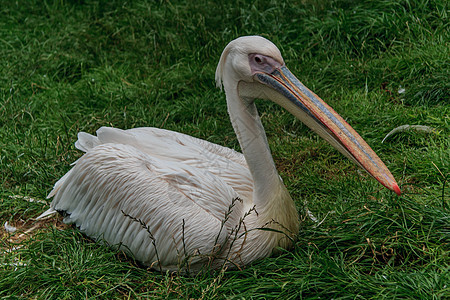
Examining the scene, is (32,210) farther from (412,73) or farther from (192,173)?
(412,73)

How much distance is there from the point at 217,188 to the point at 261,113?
6.56 feet

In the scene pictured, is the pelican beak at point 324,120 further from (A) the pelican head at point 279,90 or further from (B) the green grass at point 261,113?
(B) the green grass at point 261,113

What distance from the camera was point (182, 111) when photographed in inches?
222

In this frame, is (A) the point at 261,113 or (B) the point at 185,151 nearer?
(B) the point at 185,151

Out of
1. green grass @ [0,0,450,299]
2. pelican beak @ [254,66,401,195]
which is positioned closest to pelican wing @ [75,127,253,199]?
green grass @ [0,0,450,299]

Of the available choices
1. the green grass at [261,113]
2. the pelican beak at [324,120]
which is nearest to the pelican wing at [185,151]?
the green grass at [261,113]

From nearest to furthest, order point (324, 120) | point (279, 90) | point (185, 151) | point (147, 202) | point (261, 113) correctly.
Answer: point (324, 120) → point (279, 90) → point (147, 202) → point (185, 151) → point (261, 113)

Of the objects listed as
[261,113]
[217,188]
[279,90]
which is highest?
[279,90]

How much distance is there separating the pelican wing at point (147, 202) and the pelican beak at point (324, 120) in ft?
2.27

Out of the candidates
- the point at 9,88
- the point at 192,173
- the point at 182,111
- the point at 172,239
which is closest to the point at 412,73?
the point at 182,111

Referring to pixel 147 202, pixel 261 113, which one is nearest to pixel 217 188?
pixel 147 202

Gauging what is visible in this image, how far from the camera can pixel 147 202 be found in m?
3.63

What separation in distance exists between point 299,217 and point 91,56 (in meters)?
3.75

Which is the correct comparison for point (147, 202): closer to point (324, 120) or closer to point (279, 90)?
point (279, 90)
